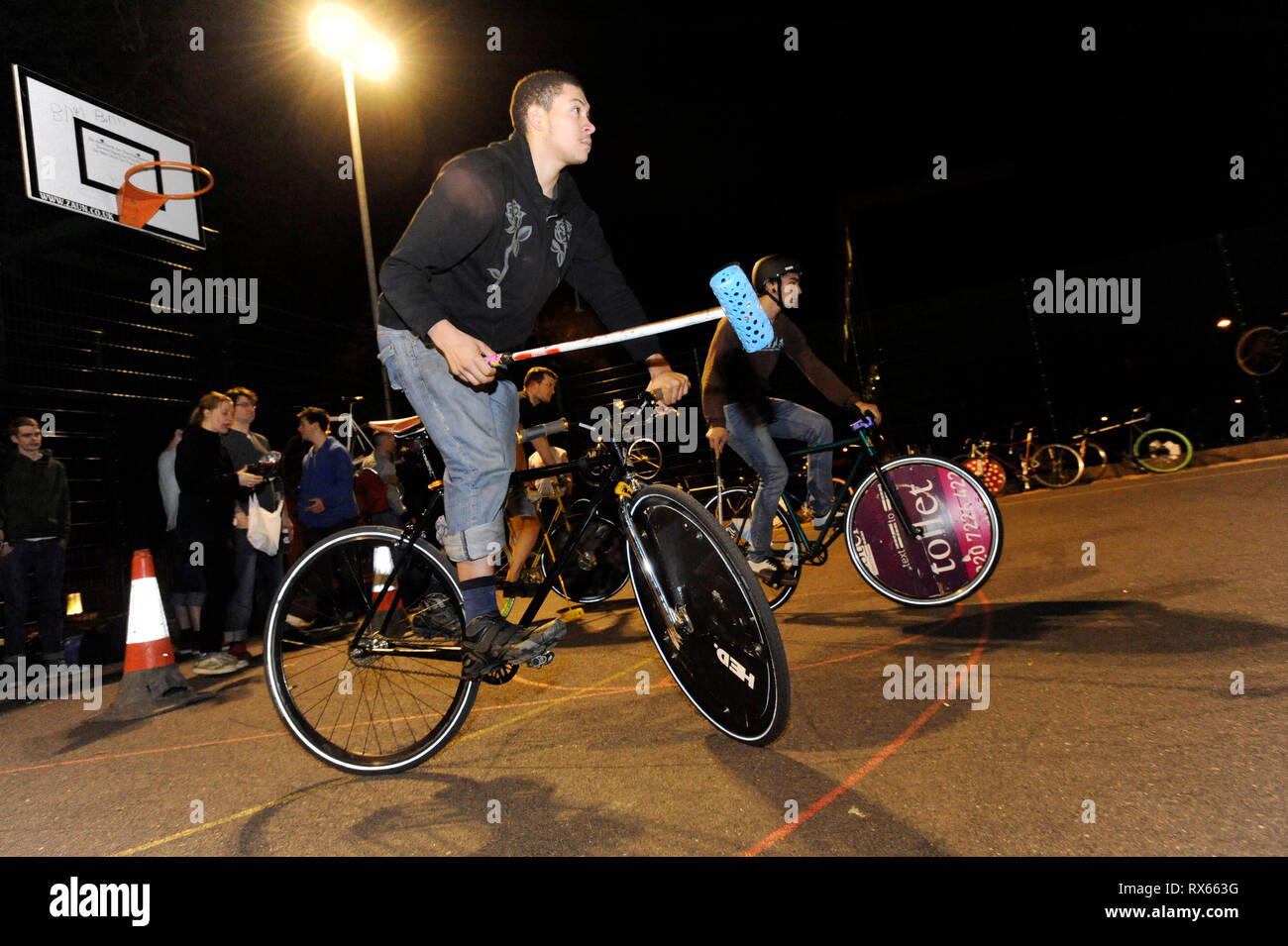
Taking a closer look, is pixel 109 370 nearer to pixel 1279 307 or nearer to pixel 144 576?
pixel 144 576

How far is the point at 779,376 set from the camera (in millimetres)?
12664

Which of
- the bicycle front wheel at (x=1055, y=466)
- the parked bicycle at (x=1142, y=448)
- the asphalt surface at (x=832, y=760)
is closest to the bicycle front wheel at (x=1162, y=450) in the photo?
the parked bicycle at (x=1142, y=448)

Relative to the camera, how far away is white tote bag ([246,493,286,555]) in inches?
235

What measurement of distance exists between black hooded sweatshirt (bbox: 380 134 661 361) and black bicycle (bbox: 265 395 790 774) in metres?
0.58

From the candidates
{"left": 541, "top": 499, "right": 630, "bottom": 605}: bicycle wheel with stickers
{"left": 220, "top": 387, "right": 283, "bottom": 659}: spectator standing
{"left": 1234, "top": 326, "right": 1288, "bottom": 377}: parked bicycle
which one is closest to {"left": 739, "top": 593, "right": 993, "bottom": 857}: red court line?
{"left": 541, "top": 499, "right": 630, "bottom": 605}: bicycle wheel with stickers

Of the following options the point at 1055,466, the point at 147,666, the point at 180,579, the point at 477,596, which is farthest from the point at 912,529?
the point at 1055,466

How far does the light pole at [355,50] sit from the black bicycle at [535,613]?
7993 millimetres

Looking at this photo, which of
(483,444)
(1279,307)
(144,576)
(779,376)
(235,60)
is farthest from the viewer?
(235,60)

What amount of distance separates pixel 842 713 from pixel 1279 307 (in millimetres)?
11876

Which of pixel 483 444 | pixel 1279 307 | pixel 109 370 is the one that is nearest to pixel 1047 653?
pixel 483 444

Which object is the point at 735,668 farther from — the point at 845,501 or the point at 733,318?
the point at 845,501

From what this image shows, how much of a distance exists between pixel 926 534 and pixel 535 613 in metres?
2.51

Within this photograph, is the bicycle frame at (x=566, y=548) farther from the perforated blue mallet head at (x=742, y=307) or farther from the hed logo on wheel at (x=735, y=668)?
the perforated blue mallet head at (x=742, y=307)

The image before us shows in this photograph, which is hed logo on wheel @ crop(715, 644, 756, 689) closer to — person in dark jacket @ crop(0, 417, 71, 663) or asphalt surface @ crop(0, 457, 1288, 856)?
asphalt surface @ crop(0, 457, 1288, 856)
